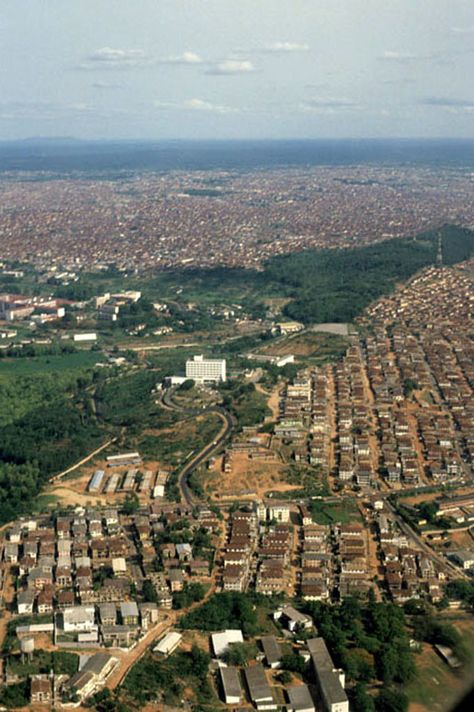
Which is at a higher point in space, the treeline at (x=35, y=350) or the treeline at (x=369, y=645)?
the treeline at (x=35, y=350)

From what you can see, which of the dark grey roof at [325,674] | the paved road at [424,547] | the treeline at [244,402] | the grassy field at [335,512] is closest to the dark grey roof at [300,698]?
the dark grey roof at [325,674]

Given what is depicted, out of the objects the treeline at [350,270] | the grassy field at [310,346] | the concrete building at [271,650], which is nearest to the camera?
the concrete building at [271,650]

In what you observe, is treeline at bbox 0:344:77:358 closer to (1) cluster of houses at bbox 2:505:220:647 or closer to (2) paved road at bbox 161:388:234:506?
(2) paved road at bbox 161:388:234:506

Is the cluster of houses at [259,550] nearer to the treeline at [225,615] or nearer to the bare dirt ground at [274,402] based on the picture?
the treeline at [225,615]

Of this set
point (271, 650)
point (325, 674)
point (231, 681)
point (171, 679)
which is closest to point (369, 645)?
point (325, 674)

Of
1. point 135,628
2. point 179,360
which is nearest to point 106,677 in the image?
point 135,628

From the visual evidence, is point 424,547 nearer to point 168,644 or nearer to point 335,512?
point 335,512
